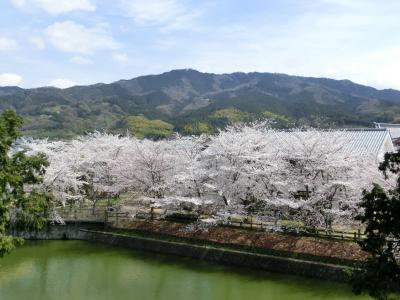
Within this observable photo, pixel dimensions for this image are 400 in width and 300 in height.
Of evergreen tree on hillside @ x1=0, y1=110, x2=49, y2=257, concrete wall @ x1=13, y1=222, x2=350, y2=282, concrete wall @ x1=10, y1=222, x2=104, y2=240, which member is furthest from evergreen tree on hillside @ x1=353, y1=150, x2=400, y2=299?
concrete wall @ x1=10, y1=222, x2=104, y2=240

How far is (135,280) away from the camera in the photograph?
803 inches

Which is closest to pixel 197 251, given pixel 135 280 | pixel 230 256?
pixel 230 256

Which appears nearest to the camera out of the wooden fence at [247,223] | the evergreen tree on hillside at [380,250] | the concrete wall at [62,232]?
the evergreen tree on hillside at [380,250]

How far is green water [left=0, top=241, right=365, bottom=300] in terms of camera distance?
18.2 meters

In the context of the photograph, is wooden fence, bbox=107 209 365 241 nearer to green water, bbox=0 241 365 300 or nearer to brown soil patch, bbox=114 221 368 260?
brown soil patch, bbox=114 221 368 260

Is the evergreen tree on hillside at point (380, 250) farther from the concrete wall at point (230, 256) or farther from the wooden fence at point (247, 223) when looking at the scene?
the wooden fence at point (247, 223)

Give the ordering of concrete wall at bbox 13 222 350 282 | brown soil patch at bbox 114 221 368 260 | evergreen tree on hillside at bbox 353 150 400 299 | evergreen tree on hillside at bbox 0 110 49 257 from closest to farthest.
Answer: evergreen tree on hillside at bbox 353 150 400 299 < evergreen tree on hillside at bbox 0 110 49 257 < concrete wall at bbox 13 222 350 282 < brown soil patch at bbox 114 221 368 260

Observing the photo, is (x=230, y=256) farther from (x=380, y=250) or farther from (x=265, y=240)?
(x=380, y=250)

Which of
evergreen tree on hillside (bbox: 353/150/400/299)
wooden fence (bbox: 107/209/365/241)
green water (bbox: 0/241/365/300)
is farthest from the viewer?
wooden fence (bbox: 107/209/365/241)

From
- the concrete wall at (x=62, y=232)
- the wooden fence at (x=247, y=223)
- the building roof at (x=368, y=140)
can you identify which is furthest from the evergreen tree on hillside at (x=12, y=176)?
the building roof at (x=368, y=140)

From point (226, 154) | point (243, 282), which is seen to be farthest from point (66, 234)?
point (243, 282)

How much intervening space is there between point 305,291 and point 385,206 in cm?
978

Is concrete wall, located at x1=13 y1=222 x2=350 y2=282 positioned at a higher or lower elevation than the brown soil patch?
lower

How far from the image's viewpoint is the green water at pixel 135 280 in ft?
59.8
